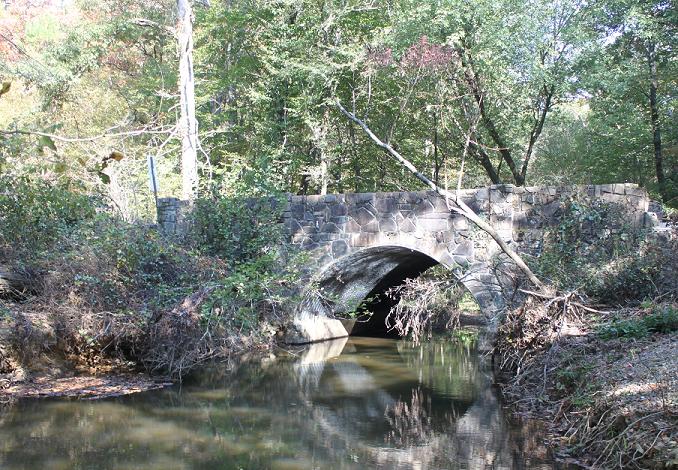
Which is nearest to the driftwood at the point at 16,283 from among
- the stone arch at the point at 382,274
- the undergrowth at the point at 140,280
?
the undergrowth at the point at 140,280

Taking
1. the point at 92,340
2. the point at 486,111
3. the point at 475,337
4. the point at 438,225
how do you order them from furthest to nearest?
the point at 475,337 → the point at 486,111 → the point at 438,225 → the point at 92,340

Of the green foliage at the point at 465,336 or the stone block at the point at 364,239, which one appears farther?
the green foliage at the point at 465,336

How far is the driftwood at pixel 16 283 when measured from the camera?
9375 millimetres

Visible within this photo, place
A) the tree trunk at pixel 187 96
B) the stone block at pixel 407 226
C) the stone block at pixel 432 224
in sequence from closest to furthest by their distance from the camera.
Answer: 1. the stone block at pixel 432 224
2. the stone block at pixel 407 226
3. the tree trunk at pixel 187 96

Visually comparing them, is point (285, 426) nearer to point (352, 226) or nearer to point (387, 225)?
point (387, 225)

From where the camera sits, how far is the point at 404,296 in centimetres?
920

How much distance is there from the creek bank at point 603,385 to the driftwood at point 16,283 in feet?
21.1

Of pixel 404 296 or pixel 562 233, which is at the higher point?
pixel 562 233

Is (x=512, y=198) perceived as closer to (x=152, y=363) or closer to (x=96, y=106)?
(x=152, y=363)

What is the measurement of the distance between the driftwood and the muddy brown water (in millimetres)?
2299

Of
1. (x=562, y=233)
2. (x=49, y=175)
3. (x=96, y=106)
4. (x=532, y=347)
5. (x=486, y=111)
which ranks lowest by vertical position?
(x=532, y=347)

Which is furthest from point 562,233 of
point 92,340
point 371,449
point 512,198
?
point 92,340

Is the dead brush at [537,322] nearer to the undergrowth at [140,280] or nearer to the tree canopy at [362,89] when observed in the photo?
the tree canopy at [362,89]

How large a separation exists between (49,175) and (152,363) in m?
4.72
